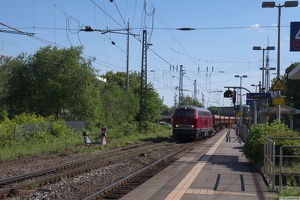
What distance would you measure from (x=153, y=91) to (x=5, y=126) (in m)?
44.0

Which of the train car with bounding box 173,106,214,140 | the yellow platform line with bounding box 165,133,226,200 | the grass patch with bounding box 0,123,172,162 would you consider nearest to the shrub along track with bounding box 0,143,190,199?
the yellow platform line with bounding box 165,133,226,200

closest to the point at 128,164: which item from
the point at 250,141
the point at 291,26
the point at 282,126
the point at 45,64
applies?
the point at 250,141

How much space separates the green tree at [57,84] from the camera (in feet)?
153

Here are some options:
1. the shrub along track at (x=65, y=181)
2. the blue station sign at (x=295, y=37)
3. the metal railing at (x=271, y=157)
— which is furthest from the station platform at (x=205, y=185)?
the blue station sign at (x=295, y=37)

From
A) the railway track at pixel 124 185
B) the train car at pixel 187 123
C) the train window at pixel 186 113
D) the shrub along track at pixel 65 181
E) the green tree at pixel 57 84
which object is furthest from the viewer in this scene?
the green tree at pixel 57 84

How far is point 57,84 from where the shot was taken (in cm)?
4628

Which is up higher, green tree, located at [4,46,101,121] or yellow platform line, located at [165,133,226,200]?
green tree, located at [4,46,101,121]

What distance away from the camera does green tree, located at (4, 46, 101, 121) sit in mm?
46625

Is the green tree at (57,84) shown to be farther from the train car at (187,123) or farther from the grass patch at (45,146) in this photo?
the train car at (187,123)

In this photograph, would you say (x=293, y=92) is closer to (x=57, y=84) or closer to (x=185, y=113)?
(x=185, y=113)

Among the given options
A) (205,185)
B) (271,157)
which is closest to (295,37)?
(271,157)

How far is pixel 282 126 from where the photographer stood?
18.4 metres

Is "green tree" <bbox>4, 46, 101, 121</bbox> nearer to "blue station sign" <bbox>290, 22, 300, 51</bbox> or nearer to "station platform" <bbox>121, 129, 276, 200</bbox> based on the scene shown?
"station platform" <bbox>121, 129, 276, 200</bbox>

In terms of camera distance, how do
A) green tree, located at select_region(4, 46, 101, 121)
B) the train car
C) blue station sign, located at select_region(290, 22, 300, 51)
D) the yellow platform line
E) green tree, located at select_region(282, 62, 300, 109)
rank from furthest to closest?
green tree, located at select_region(282, 62, 300, 109), green tree, located at select_region(4, 46, 101, 121), the train car, blue station sign, located at select_region(290, 22, 300, 51), the yellow platform line
